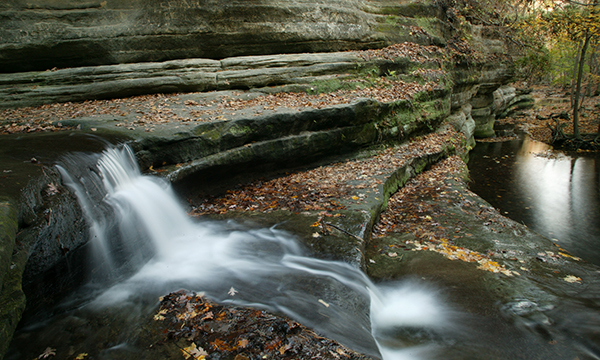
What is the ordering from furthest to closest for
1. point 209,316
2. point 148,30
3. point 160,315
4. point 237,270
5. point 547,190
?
point 148,30, point 547,190, point 237,270, point 160,315, point 209,316

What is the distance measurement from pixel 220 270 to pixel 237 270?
0.28m

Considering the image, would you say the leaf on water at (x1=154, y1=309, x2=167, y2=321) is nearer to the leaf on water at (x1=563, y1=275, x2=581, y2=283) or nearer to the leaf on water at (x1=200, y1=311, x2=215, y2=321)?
the leaf on water at (x1=200, y1=311, x2=215, y2=321)

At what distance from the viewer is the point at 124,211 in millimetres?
5734

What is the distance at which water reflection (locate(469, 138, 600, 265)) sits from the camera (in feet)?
29.0

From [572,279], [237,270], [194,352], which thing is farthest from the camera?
[572,279]

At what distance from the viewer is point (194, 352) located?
335 centimetres

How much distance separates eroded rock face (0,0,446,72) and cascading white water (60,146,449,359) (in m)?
7.55

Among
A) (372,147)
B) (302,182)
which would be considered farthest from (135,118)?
(372,147)

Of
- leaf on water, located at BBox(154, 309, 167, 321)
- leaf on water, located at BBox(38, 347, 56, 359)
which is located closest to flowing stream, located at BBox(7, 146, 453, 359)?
leaf on water, located at BBox(38, 347, 56, 359)

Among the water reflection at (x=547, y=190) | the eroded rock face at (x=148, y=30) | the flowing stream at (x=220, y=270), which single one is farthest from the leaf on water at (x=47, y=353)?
the eroded rock face at (x=148, y=30)

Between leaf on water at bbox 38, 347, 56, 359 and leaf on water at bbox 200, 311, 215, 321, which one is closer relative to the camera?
leaf on water at bbox 38, 347, 56, 359

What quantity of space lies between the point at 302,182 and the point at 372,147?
3.84 m

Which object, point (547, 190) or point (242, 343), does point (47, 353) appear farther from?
point (547, 190)

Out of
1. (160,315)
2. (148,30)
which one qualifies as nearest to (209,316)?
(160,315)
